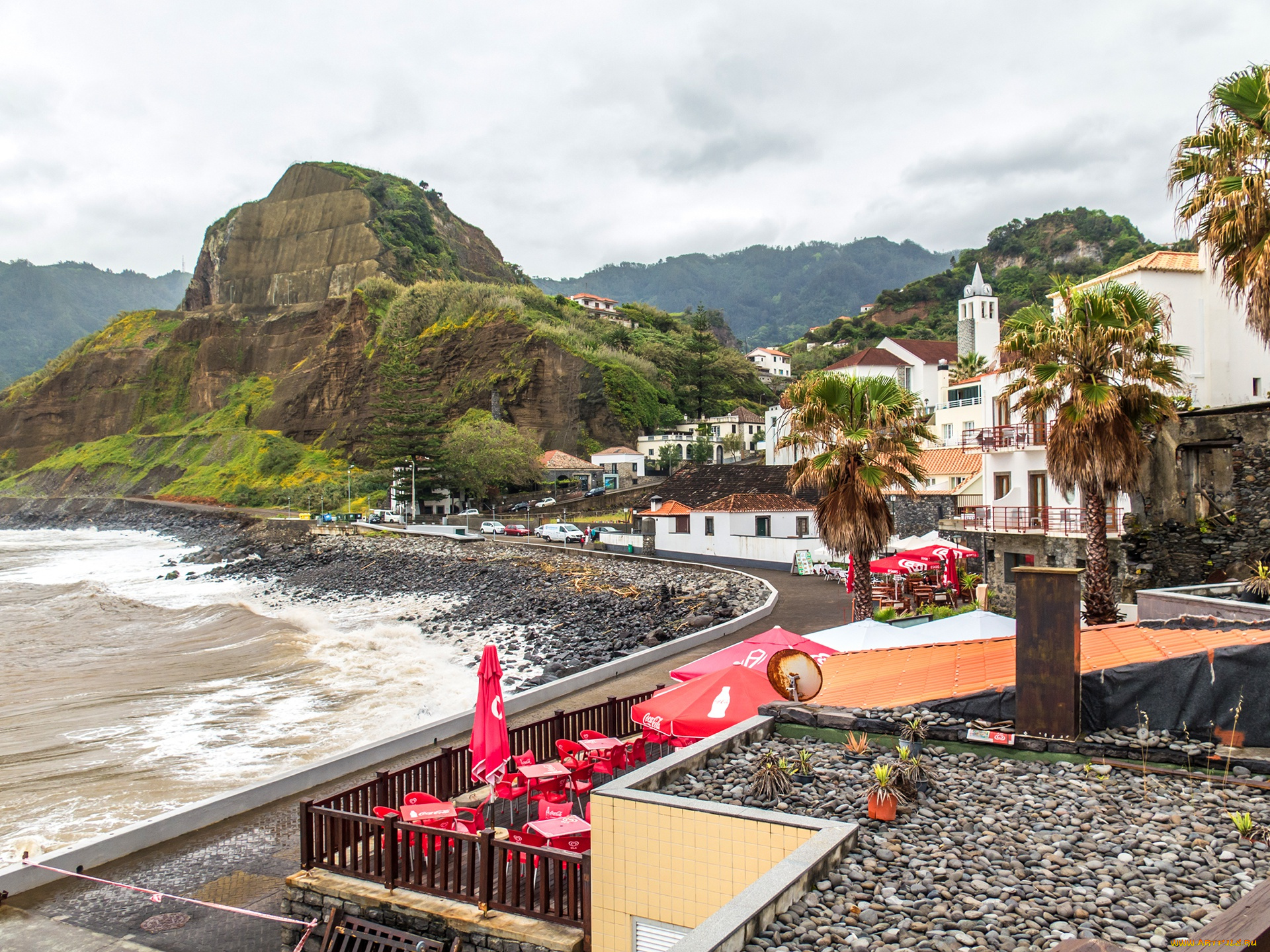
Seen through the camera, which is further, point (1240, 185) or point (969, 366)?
point (969, 366)

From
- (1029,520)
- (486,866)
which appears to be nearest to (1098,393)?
(1029,520)

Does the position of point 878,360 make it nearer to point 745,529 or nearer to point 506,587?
point 745,529

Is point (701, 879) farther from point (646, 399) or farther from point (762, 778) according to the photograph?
point (646, 399)

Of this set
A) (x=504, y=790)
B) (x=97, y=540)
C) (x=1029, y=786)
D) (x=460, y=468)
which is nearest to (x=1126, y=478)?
(x=1029, y=786)

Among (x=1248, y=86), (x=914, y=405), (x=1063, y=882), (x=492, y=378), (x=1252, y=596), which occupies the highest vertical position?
(x=492, y=378)

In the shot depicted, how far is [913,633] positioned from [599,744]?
19.6ft

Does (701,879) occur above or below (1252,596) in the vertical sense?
below

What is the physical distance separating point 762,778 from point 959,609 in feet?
47.9

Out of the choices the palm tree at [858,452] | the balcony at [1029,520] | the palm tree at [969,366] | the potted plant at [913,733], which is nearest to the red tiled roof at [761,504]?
the balcony at [1029,520]

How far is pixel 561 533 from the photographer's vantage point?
4644 cm

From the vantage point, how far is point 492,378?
80625 millimetres

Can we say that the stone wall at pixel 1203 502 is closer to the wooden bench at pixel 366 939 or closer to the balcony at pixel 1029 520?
the balcony at pixel 1029 520

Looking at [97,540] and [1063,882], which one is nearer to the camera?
[1063,882]

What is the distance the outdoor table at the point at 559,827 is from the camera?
283 inches
